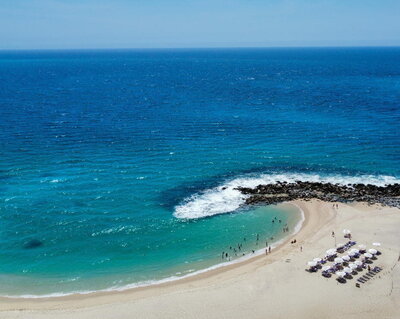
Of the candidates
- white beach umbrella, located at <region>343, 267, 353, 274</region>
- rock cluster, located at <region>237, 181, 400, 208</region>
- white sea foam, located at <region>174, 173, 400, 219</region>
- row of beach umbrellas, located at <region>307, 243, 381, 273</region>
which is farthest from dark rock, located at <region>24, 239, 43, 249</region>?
white beach umbrella, located at <region>343, 267, 353, 274</region>

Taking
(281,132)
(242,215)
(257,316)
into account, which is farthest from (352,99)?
(257,316)

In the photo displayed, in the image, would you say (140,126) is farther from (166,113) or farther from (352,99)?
(352,99)

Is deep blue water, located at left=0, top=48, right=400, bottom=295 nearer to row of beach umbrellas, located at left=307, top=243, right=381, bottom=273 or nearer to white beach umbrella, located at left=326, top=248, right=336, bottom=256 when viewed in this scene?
white beach umbrella, located at left=326, top=248, right=336, bottom=256

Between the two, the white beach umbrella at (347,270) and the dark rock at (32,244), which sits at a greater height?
the white beach umbrella at (347,270)

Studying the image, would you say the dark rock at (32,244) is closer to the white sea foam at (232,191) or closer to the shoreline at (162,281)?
the shoreline at (162,281)

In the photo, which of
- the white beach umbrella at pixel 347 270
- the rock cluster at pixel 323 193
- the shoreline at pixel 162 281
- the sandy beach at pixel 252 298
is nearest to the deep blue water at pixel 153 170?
the shoreline at pixel 162 281

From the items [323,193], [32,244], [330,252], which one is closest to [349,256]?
[330,252]

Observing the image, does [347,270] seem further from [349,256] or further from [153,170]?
[153,170]
